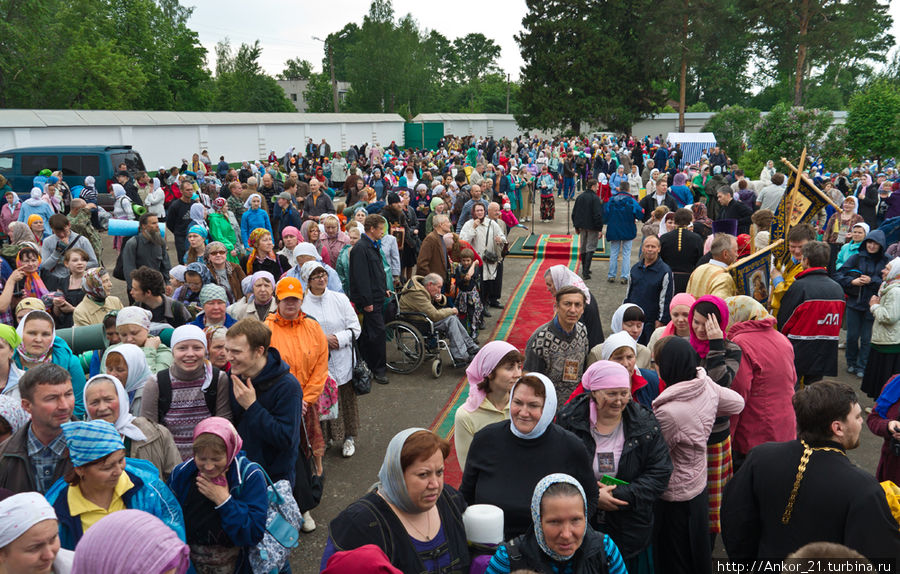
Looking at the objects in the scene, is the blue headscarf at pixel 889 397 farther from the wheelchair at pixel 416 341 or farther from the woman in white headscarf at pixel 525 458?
the wheelchair at pixel 416 341

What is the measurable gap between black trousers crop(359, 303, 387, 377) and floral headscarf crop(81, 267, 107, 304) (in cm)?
288

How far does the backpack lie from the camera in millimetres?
3943

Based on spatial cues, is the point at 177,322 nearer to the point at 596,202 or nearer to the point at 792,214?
the point at 792,214

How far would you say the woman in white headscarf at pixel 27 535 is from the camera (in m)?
2.32

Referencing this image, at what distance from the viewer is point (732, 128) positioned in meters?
30.8

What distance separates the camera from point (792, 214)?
287 inches

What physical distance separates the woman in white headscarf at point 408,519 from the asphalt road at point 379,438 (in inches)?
89.2

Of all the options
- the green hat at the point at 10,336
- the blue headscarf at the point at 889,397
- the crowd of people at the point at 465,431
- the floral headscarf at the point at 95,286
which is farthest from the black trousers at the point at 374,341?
the blue headscarf at the point at 889,397

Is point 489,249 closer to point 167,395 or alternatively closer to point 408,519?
point 167,395

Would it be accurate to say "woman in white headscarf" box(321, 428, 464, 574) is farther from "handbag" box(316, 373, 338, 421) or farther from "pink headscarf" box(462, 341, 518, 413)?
"handbag" box(316, 373, 338, 421)

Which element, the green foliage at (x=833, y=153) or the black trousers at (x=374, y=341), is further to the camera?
the green foliage at (x=833, y=153)

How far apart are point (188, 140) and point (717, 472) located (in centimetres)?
3190

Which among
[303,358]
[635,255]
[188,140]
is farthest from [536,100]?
[303,358]

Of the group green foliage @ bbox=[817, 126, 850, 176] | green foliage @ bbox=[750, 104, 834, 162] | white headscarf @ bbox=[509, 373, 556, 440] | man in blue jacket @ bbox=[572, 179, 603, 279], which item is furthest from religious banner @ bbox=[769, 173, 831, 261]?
green foliage @ bbox=[817, 126, 850, 176]
